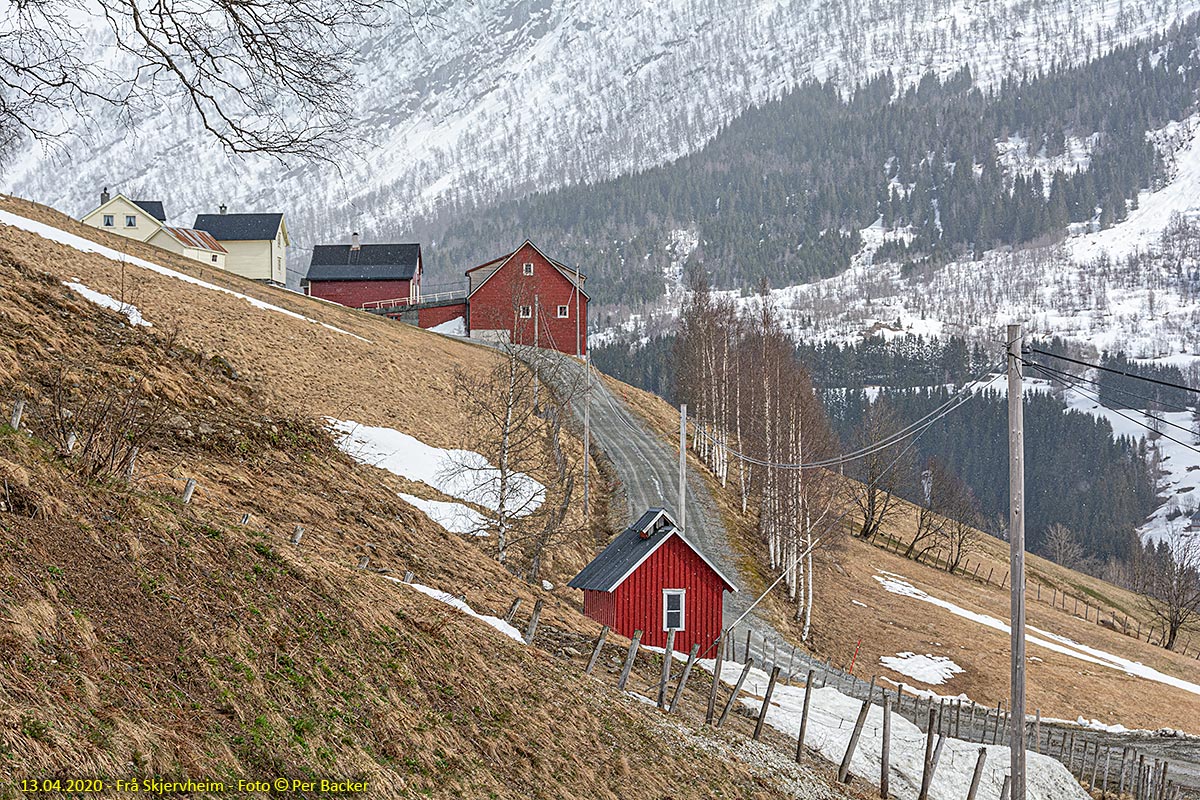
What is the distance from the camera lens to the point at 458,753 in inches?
451

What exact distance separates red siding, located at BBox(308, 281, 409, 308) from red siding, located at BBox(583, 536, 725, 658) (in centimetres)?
7413

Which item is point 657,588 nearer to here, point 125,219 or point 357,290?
point 125,219

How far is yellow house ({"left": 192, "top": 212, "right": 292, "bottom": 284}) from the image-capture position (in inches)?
3821

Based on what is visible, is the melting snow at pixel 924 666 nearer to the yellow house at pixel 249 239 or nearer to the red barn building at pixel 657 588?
the red barn building at pixel 657 588

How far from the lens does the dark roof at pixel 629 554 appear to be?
3431 cm

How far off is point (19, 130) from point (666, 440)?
6213 cm

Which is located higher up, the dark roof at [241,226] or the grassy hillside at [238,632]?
the dark roof at [241,226]

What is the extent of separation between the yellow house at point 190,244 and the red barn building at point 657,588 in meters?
58.0

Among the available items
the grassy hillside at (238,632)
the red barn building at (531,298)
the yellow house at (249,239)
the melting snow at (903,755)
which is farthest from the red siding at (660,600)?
the yellow house at (249,239)

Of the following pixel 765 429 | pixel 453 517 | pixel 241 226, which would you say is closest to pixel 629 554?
pixel 453 517

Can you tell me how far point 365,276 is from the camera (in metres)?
106

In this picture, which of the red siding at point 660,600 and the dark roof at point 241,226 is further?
the dark roof at point 241,226

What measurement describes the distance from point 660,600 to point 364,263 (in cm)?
7925

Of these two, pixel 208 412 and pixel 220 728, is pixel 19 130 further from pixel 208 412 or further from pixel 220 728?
pixel 208 412
